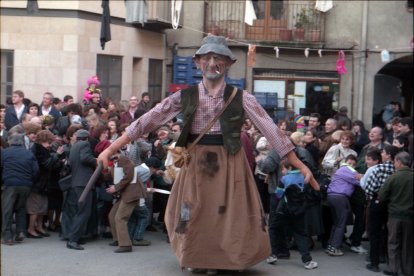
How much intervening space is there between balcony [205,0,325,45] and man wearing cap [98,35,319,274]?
13.3 m

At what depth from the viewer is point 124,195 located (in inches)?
351

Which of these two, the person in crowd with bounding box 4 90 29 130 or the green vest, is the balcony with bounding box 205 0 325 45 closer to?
the person in crowd with bounding box 4 90 29 130

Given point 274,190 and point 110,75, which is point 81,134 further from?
point 110,75

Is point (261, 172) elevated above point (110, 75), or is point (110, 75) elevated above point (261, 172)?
point (110, 75)

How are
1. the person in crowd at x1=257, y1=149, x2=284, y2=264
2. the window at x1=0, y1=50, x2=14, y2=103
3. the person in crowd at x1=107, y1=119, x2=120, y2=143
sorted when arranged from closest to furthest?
the person in crowd at x1=257, y1=149, x2=284, y2=264 < the person in crowd at x1=107, y1=119, x2=120, y2=143 < the window at x1=0, y1=50, x2=14, y2=103

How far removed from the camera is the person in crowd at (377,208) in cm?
809

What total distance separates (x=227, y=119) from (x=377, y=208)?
2.12m

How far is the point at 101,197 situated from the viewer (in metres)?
9.52

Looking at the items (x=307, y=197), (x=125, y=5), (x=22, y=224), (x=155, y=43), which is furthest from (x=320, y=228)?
(x=155, y=43)

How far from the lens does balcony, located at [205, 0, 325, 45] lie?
66.6ft

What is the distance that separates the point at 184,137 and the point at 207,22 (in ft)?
45.7

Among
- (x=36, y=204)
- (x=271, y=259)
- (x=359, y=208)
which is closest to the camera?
(x=271, y=259)

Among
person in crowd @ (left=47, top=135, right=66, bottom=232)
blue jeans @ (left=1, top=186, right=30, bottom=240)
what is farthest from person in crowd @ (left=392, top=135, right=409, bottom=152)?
blue jeans @ (left=1, top=186, right=30, bottom=240)

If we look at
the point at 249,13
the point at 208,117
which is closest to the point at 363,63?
the point at 249,13
